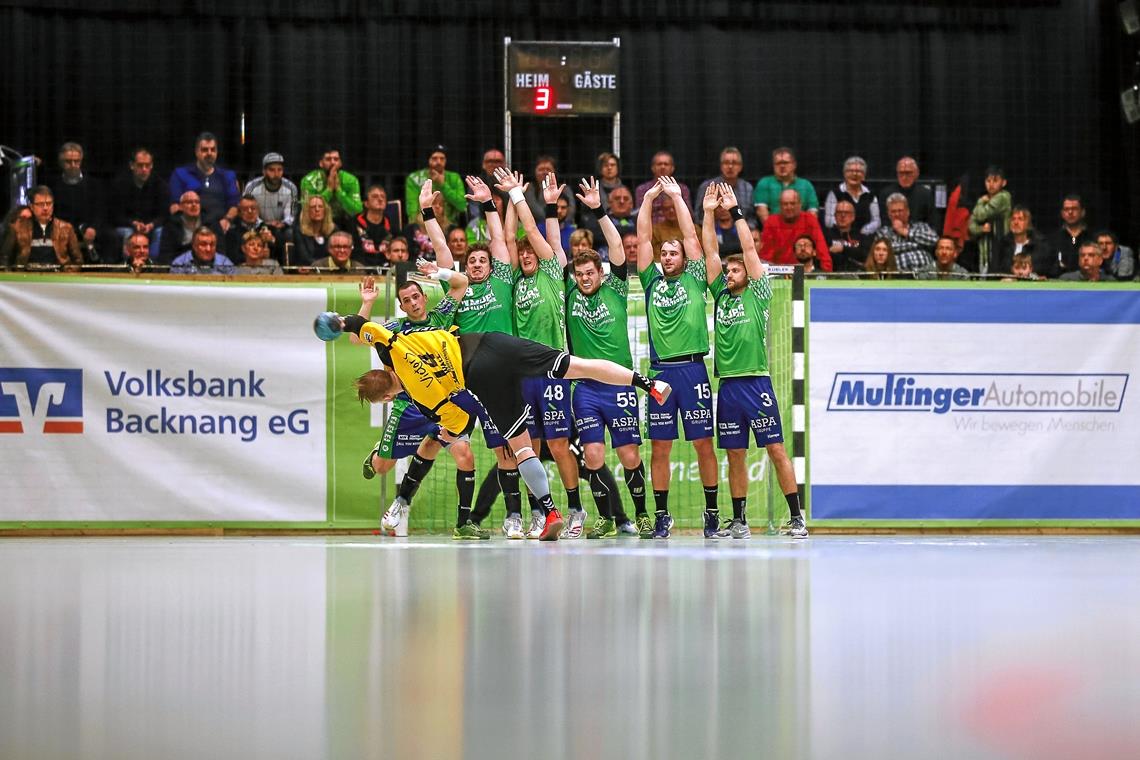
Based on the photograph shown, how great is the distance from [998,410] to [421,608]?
8135 millimetres

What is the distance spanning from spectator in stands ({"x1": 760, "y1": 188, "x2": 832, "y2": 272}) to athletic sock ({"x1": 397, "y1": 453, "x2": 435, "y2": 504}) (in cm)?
431

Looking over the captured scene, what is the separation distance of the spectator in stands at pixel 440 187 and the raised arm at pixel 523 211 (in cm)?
264

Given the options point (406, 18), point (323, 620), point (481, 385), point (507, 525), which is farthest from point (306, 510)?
point (406, 18)

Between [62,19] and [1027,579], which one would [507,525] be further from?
[62,19]

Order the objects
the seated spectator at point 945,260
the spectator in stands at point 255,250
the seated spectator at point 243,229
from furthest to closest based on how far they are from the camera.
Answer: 1. the seated spectator at point 243,229
2. the seated spectator at point 945,260
3. the spectator in stands at point 255,250

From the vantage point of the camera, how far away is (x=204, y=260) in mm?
12312

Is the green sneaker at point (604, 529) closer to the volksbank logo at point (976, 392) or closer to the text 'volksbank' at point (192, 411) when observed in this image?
the volksbank logo at point (976, 392)

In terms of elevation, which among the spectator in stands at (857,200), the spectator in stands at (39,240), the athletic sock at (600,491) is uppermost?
the spectator in stands at (857,200)

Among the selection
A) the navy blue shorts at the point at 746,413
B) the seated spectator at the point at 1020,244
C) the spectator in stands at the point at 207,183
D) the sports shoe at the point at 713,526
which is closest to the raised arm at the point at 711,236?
the navy blue shorts at the point at 746,413

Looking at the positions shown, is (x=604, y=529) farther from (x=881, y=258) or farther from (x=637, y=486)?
(x=881, y=258)

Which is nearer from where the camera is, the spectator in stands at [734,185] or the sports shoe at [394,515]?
the sports shoe at [394,515]

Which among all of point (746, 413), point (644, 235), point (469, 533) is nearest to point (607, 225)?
point (644, 235)

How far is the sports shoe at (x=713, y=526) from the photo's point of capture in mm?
10977

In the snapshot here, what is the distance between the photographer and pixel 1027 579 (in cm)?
676
